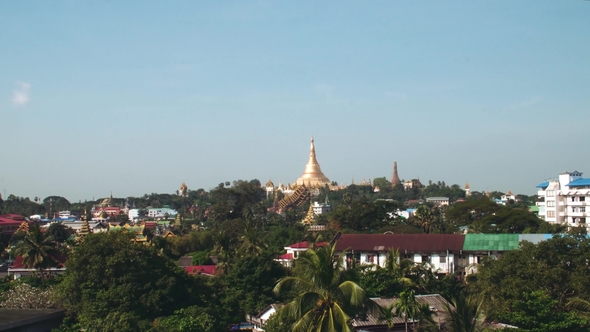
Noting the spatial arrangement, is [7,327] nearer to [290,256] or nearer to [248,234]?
[248,234]

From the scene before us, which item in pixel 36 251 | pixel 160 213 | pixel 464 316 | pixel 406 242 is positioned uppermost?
pixel 160 213

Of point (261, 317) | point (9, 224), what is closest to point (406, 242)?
point (261, 317)

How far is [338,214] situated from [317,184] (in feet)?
250

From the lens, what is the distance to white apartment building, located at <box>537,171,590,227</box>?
5767cm

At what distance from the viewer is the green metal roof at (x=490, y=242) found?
36531 mm

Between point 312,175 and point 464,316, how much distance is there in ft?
399

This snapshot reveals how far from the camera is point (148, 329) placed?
76.6 ft

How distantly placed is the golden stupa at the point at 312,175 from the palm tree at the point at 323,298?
397 ft

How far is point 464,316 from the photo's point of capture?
52.9ft

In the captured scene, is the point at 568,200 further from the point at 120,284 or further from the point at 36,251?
the point at 120,284

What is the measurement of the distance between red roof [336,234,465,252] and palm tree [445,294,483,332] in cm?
2061

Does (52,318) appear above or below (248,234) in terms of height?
below

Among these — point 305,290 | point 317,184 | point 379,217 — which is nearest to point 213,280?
point 305,290

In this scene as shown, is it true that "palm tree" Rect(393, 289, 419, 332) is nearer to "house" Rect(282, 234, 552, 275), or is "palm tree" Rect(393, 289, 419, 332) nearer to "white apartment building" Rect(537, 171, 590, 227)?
"house" Rect(282, 234, 552, 275)
